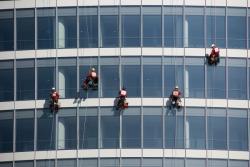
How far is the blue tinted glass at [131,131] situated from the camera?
73312mm

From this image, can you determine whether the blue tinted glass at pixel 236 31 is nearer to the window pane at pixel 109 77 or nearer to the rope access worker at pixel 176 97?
the rope access worker at pixel 176 97

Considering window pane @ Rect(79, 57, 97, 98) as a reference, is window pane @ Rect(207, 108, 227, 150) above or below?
below

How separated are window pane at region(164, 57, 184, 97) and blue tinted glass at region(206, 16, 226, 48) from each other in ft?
9.85

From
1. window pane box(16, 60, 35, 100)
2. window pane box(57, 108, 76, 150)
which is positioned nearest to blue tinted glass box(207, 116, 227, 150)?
window pane box(57, 108, 76, 150)

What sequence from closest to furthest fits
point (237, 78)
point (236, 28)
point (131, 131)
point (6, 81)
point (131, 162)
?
point (131, 162) → point (131, 131) → point (237, 78) → point (6, 81) → point (236, 28)

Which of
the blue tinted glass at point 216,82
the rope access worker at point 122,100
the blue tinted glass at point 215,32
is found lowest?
the rope access worker at point 122,100

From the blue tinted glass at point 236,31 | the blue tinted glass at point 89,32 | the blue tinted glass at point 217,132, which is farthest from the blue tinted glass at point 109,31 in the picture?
the blue tinted glass at point 217,132

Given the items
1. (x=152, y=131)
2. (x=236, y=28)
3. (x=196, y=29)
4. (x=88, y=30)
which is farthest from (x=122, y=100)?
(x=236, y=28)

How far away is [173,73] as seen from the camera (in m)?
74.5

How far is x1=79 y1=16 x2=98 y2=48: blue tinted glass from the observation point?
246 ft

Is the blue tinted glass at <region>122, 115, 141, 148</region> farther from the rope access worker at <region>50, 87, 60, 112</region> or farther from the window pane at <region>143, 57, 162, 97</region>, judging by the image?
the rope access worker at <region>50, 87, 60, 112</region>

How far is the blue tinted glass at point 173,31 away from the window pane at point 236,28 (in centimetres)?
383

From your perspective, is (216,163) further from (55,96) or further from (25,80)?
(25,80)

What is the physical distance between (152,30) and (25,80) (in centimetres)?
1052
